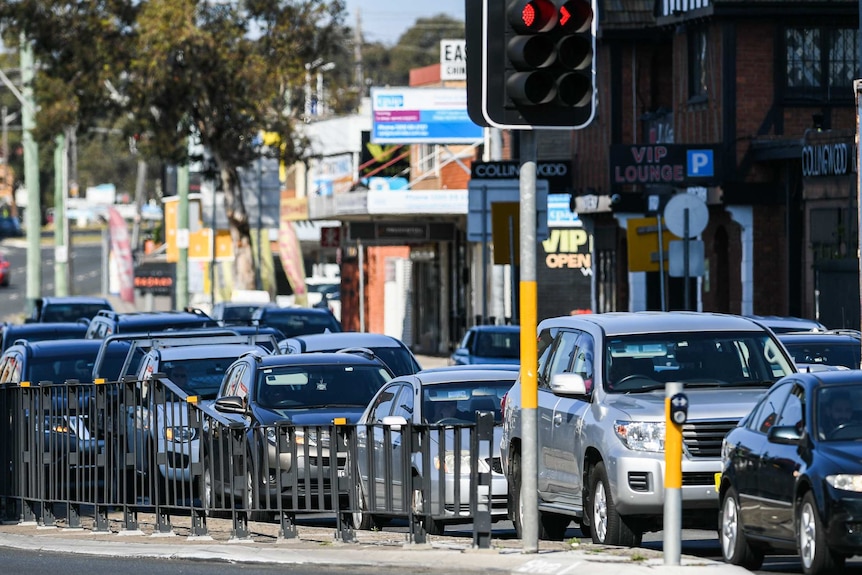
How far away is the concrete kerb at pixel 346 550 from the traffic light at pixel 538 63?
2793 millimetres

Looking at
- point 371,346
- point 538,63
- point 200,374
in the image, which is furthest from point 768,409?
point 371,346

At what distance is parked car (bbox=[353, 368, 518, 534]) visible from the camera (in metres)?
13.6

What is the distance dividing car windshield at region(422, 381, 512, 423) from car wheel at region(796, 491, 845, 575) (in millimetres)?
4973

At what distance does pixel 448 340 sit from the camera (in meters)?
56.6

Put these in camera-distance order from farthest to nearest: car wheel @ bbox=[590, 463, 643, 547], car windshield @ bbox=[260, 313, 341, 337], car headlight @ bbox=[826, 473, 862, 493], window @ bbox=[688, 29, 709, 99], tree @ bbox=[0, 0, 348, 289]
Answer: tree @ bbox=[0, 0, 348, 289] < window @ bbox=[688, 29, 709, 99] < car windshield @ bbox=[260, 313, 341, 337] < car wheel @ bbox=[590, 463, 643, 547] < car headlight @ bbox=[826, 473, 862, 493]

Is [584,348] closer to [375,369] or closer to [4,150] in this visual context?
[375,369]

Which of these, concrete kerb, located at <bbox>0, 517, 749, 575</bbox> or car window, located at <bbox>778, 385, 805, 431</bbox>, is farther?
car window, located at <bbox>778, 385, 805, 431</bbox>

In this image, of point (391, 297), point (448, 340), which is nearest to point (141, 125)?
point (448, 340)

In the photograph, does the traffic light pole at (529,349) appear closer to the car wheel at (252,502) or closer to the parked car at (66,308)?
the car wheel at (252,502)

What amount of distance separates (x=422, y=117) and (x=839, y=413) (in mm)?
38797

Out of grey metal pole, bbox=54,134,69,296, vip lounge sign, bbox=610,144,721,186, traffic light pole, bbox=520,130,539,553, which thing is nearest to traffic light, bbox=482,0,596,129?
traffic light pole, bbox=520,130,539,553

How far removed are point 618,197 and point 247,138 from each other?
14561 mm

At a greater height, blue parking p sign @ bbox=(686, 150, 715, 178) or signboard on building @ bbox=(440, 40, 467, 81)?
signboard on building @ bbox=(440, 40, 467, 81)

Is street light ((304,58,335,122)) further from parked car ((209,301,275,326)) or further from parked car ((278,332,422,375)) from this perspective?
parked car ((278,332,422,375))
